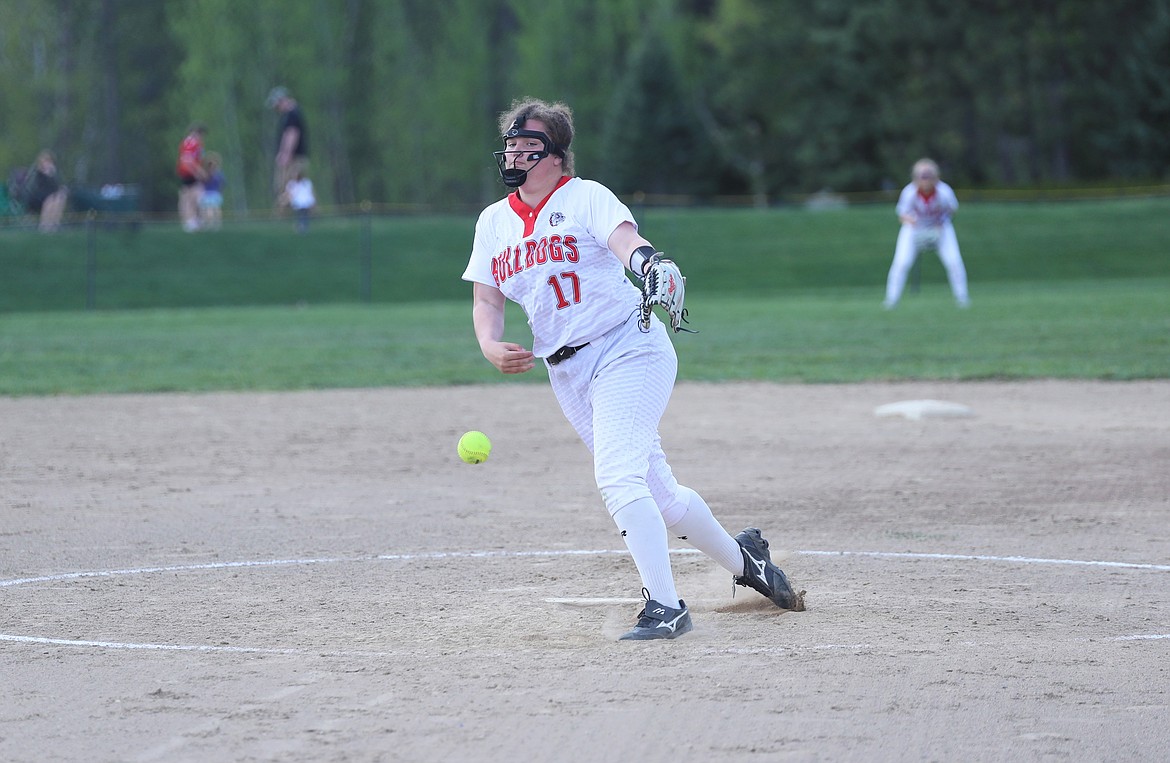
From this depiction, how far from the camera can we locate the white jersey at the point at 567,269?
5426 mm

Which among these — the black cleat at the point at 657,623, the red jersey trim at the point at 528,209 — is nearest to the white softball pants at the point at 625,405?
the black cleat at the point at 657,623

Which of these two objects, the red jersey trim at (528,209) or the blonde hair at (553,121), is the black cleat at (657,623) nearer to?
the red jersey trim at (528,209)

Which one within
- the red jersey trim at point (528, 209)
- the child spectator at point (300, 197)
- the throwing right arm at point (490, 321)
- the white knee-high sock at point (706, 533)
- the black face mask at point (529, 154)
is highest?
the child spectator at point (300, 197)

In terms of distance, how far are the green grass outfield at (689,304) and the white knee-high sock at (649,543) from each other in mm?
8884

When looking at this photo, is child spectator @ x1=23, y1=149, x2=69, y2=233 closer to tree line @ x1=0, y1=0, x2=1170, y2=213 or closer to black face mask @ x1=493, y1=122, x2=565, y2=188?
tree line @ x1=0, y1=0, x2=1170, y2=213

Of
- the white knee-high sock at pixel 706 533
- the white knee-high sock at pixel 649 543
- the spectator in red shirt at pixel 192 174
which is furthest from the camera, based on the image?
the spectator in red shirt at pixel 192 174

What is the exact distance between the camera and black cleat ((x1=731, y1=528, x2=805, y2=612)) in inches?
225

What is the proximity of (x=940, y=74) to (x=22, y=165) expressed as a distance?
3365 cm

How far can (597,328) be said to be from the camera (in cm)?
545

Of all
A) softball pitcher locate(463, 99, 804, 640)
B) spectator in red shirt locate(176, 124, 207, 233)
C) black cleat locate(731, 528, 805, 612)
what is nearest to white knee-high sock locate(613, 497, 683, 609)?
softball pitcher locate(463, 99, 804, 640)

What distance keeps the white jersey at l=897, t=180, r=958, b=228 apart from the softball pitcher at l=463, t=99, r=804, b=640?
52.2 feet

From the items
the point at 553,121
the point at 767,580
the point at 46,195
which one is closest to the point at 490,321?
the point at 553,121

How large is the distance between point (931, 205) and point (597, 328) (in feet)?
53.6

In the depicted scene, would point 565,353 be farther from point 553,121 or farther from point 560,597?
point 560,597
